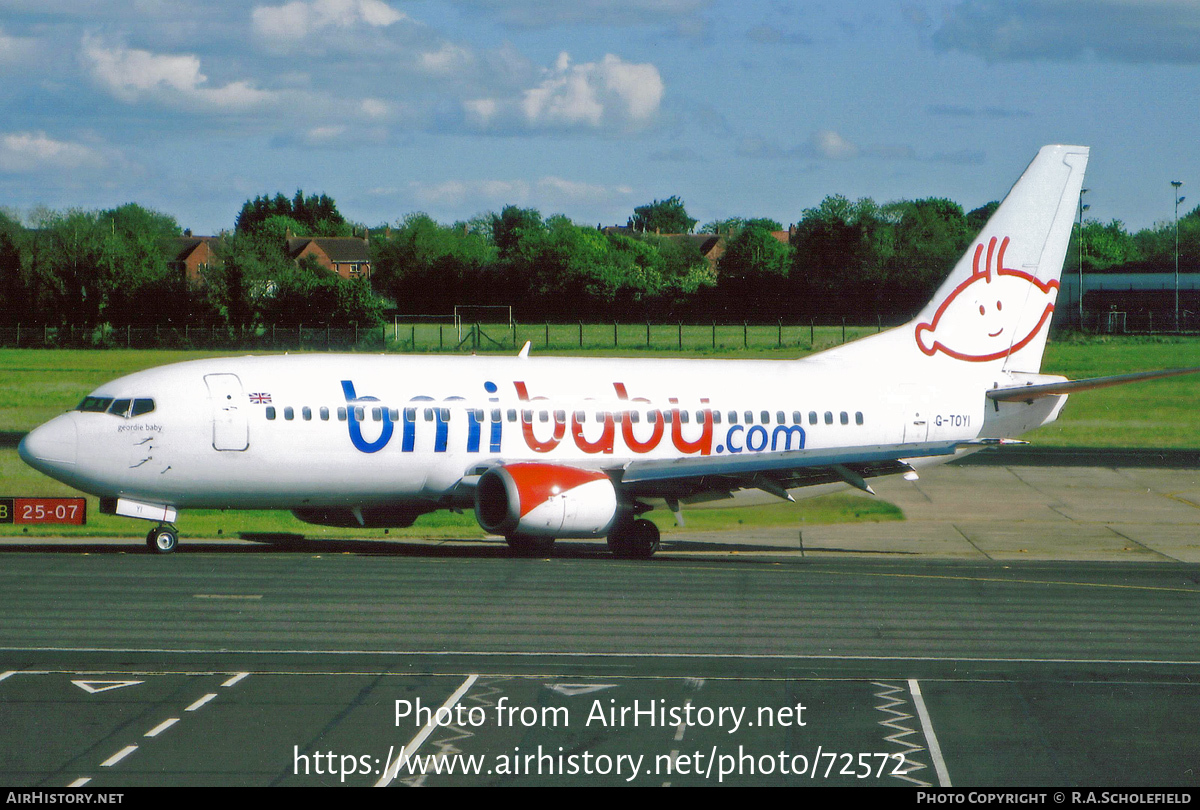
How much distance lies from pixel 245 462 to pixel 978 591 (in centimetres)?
1628

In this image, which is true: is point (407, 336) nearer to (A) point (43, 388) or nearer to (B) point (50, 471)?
(A) point (43, 388)

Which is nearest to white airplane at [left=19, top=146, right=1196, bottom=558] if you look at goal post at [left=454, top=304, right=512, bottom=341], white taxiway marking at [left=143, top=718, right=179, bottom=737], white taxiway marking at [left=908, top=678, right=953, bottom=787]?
white taxiway marking at [left=908, top=678, right=953, bottom=787]

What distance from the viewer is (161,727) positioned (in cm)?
1577

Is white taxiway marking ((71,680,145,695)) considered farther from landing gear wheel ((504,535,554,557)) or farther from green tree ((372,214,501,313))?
green tree ((372,214,501,313))

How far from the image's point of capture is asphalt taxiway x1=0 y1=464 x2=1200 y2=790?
1462 cm

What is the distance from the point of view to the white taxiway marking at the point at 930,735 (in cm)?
1420

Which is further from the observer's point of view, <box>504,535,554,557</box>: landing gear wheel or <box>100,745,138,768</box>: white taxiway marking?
<box>504,535,554,557</box>: landing gear wheel

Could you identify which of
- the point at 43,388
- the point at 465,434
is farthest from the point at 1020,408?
the point at 43,388

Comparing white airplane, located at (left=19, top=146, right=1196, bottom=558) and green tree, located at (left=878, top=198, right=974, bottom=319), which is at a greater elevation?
green tree, located at (left=878, top=198, right=974, bottom=319)

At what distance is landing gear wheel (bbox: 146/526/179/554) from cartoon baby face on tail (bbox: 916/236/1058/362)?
20.5 metres

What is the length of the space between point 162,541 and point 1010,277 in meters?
23.9

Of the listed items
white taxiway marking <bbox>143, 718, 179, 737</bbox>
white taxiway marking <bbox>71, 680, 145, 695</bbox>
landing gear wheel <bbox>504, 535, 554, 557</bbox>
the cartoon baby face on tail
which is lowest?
landing gear wheel <bbox>504, 535, 554, 557</bbox>

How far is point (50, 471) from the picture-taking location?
29359 mm

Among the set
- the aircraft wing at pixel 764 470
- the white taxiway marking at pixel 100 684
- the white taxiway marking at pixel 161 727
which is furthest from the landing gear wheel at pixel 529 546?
the white taxiway marking at pixel 161 727
